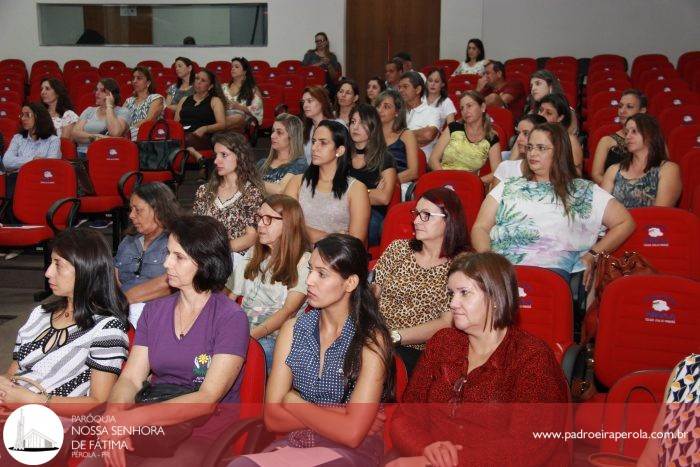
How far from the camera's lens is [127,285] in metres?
4.28

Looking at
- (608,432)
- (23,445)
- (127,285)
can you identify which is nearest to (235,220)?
(127,285)

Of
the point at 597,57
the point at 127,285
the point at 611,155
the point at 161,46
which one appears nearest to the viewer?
the point at 127,285

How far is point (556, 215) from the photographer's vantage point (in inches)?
159

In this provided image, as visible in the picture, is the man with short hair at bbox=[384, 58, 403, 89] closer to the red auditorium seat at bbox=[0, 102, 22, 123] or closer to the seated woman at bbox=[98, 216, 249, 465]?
the red auditorium seat at bbox=[0, 102, 22, 123]

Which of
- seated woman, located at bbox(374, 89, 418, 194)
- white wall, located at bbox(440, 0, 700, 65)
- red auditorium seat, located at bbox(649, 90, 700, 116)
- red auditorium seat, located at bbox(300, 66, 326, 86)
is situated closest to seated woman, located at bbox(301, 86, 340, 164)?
seated woman, located at bbox(374, 89, 418, 194)

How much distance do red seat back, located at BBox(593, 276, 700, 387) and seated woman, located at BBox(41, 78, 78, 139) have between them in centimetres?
600

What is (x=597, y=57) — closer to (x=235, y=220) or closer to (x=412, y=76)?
(x=412, y=76)

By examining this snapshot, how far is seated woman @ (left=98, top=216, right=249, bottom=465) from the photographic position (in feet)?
8.71

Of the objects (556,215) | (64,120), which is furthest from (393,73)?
(556,215)

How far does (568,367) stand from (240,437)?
1181 millimetres

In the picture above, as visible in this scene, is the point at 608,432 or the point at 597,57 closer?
the point at 608,432

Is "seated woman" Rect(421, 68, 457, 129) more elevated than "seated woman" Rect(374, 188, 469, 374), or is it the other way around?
"seated woman" Rect(421, 68, 457, 129)

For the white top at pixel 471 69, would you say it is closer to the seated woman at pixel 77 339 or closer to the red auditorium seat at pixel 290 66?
the red auditorium seat at pixel 290 66

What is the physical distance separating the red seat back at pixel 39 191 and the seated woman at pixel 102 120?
161cm
